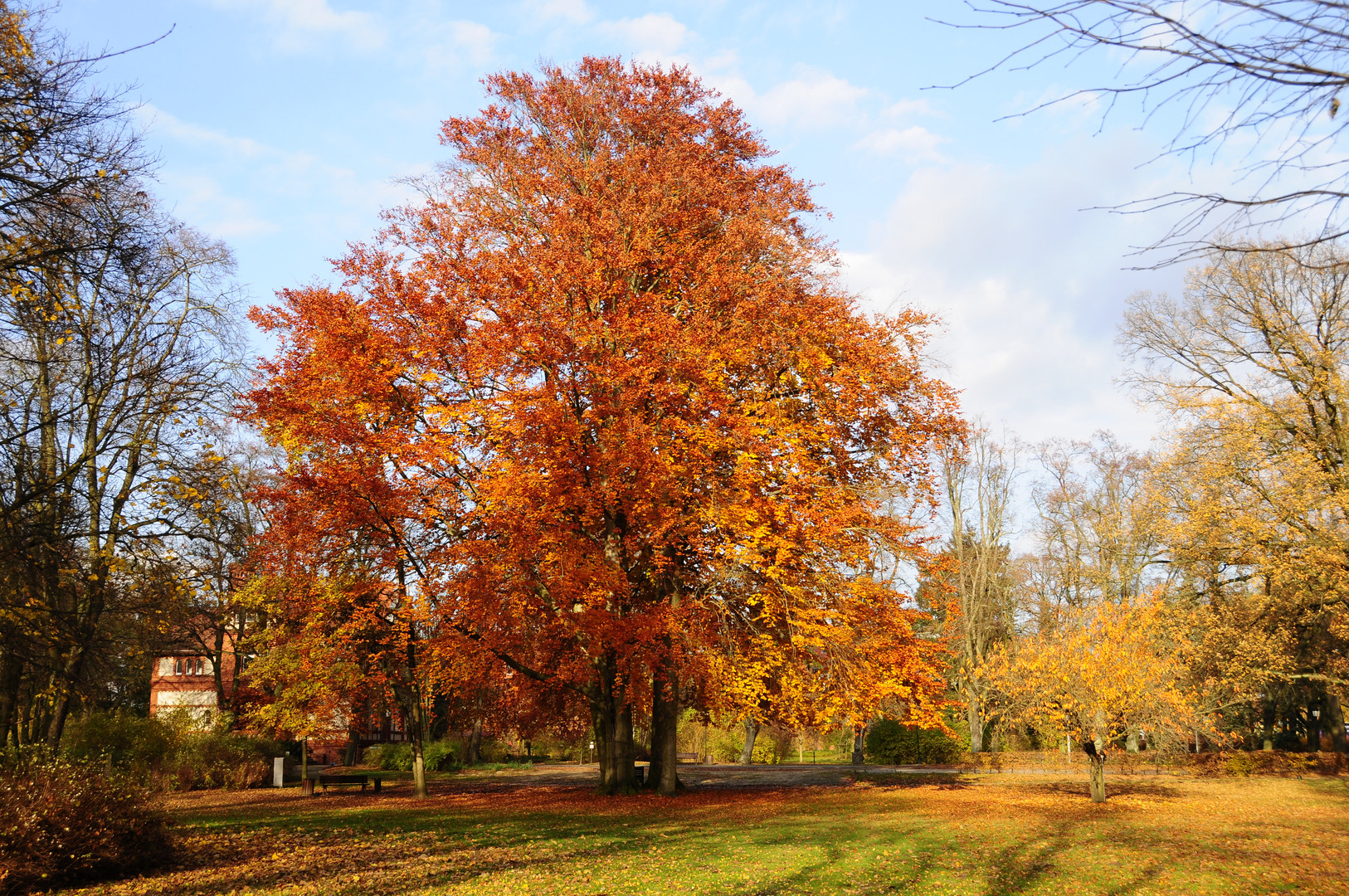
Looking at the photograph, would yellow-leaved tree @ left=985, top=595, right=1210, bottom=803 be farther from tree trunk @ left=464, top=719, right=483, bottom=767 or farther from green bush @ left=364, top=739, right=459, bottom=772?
tree trunk @ left=464, top=719, right=483, bottom=767

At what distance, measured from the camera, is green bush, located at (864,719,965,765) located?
3403 centimetres

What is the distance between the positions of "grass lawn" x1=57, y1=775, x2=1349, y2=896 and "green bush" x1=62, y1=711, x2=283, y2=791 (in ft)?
9.01

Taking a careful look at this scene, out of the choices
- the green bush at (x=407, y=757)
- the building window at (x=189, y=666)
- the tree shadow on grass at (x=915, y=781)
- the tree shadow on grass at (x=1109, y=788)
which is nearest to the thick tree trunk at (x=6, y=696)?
the tree shadow on grass at (x=915, y=781)

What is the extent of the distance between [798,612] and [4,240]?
1395 cm

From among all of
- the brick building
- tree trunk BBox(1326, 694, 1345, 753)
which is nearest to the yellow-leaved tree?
tree trunk BBox(1326, 694, 1345, 753)

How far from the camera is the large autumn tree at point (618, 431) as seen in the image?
1683cm

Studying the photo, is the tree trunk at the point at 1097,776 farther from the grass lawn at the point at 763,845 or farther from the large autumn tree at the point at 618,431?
the large autumn tree at the point at 618,431

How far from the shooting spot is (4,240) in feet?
27.9

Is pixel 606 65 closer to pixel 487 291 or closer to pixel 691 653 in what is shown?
pixel 487 291

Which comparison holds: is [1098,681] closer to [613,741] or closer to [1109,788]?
[1109,788]

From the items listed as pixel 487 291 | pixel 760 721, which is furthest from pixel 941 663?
pixel 487 291

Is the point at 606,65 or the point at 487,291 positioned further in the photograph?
the point at 606,65

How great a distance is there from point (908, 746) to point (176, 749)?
26.9 m

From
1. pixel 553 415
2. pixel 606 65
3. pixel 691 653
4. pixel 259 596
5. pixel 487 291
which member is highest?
pixel 606 65
